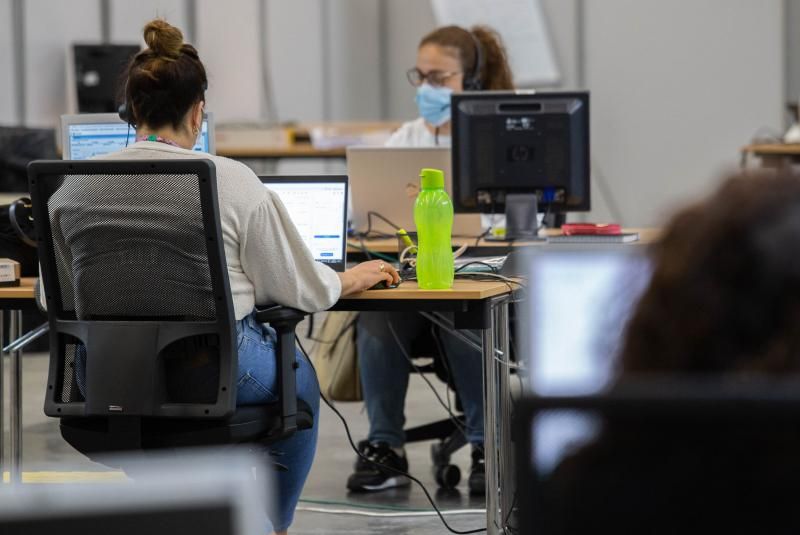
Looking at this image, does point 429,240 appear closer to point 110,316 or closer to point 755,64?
point 110,316

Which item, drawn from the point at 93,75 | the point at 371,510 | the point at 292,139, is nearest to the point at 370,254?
the point at 371,510

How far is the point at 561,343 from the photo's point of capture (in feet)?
5.08

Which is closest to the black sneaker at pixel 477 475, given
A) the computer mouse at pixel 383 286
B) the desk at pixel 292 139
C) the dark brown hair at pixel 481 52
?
the computer mouse at pixel 383 286

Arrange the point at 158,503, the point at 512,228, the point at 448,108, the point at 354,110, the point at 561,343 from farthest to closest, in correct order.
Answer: the point at 354,110 < the point at 448,108 < the point at 512,228 < the point at 561,343 < the point at 158,503

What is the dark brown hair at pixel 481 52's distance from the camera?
14.6ft

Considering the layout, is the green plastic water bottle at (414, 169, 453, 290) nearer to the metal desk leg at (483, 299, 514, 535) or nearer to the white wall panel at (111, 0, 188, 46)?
the metal desk leg at (483, 299, 514, 535)

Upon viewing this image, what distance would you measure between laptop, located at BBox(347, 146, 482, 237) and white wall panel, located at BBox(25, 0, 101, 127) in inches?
194

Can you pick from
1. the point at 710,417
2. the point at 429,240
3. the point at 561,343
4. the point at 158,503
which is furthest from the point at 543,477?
the point at 429,240

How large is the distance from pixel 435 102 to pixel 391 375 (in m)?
1.00

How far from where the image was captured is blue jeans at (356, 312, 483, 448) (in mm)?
3766

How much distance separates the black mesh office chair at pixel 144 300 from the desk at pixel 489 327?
31 centimetres

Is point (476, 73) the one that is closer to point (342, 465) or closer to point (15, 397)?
point (342, 465)

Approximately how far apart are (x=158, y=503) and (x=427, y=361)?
11.0ft

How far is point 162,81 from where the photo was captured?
2547 millimetres
